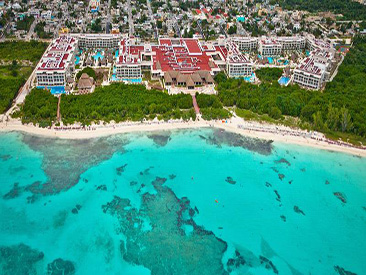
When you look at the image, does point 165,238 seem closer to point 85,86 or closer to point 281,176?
point 281,176

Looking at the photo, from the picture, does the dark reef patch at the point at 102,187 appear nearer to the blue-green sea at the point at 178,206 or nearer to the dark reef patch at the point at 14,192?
the blue-green sea at the point at 178,206

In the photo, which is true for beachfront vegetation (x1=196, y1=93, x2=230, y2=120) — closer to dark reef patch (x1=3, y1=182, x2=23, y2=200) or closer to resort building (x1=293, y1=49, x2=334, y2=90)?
resort building (x1=293, y1=49, x2=334, y2=90)

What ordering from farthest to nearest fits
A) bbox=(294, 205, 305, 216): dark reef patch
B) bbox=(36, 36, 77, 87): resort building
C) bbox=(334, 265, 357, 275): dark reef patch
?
bbox=(36, 36, 77, 87): resort building → bbox=(294, 205, 305, 216): dark reef patch → bbox=(334, 265, 357, 275): dark reef patch

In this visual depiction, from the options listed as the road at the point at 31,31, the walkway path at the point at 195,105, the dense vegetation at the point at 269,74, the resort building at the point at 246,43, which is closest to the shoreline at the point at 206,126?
the walkway path at the point at 195,105

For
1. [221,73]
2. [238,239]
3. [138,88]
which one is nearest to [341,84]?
[221,73]

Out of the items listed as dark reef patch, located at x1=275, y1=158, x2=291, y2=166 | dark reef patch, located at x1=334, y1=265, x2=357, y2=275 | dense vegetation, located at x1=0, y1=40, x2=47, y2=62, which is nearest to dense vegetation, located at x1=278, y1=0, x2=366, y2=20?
dark reef patch, located at x1=275, y1=158, x2=291, y2=166

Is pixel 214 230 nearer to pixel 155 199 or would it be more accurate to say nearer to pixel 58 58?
pixel 155 199
